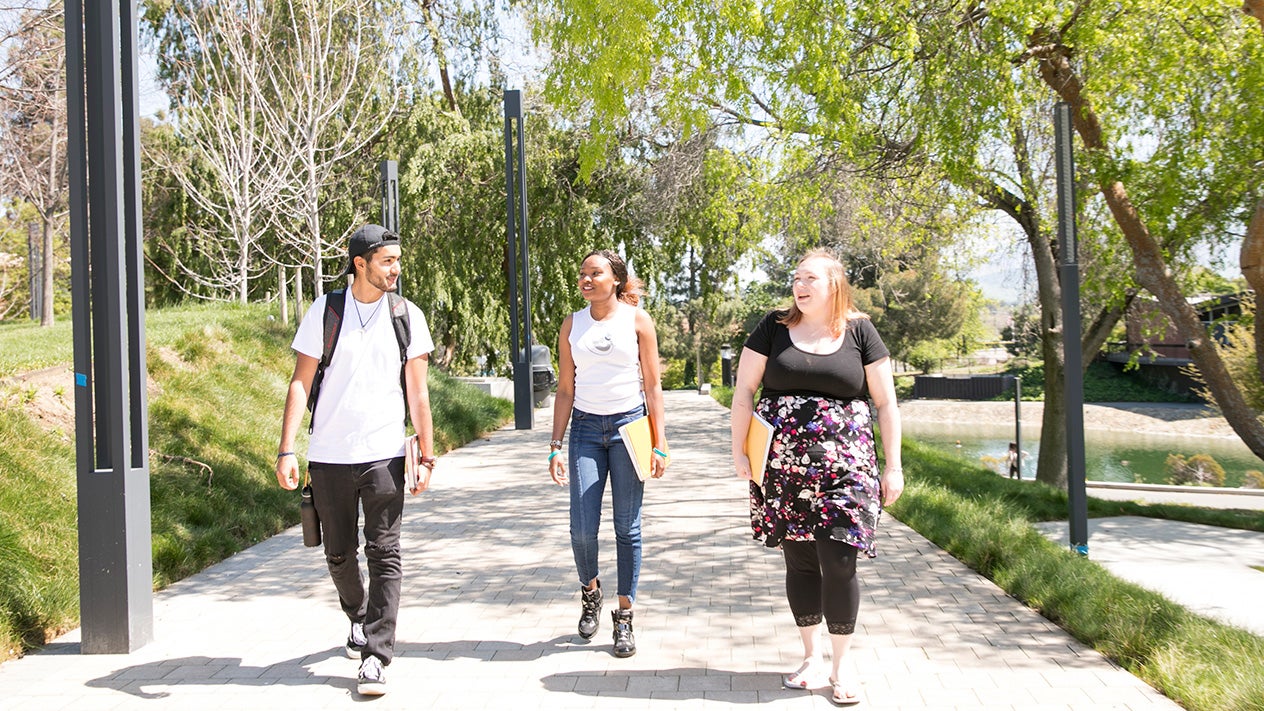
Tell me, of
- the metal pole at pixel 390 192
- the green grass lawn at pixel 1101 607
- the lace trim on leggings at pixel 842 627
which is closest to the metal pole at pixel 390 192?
the metal pole at pixel 390 192

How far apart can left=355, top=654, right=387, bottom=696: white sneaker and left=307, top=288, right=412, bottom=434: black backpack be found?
0.97m

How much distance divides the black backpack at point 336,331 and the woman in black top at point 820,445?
143 cm

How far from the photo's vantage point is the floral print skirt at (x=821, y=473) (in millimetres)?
3975

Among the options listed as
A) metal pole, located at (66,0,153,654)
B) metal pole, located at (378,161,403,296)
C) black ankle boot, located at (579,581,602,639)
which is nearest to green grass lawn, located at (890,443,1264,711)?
black ankle boot, located at (579,581,602,639)

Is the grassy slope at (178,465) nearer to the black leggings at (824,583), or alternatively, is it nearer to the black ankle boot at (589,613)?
the black ankle boot at (589,613)

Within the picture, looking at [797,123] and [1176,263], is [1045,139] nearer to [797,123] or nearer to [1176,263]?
[1176,263]

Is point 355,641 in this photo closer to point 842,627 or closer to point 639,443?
point 639,443

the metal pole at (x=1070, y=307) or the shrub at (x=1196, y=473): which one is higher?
the metal pole at (x=1070, y=307)

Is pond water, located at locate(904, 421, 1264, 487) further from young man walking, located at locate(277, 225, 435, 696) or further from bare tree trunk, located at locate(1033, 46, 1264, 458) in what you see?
young man walking, located at locate(277, 225, 435, 696)

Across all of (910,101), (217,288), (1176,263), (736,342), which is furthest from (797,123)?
(736,342)

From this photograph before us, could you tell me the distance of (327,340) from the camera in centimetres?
433

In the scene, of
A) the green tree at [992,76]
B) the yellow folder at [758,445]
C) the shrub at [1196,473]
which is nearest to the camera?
the yellow folder at [758,445]

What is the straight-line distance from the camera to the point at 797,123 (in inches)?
447

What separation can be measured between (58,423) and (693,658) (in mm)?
5757
